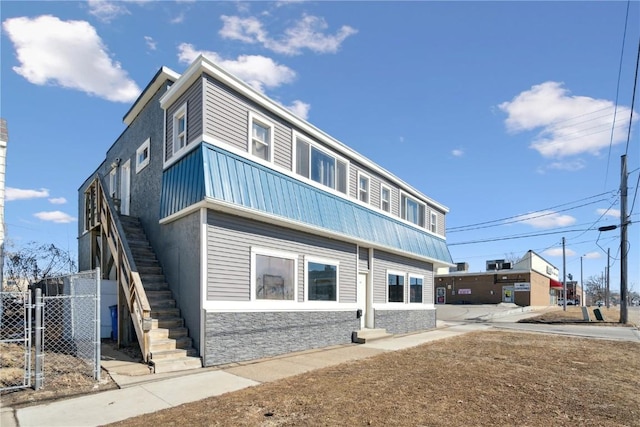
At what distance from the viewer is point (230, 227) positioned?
31.4ft

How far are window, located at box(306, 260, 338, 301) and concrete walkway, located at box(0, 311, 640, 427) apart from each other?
196 cm

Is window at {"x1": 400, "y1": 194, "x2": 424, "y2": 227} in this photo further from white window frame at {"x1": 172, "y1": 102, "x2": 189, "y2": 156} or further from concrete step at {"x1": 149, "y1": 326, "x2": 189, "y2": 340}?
concrete step at {"x1": 149, "y1": 326, "x2": 189, "y2": 340}

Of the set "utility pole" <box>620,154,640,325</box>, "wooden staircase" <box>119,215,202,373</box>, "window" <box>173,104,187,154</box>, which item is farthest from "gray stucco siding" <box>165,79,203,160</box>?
"utility pole" <box>620,154,640,325</box>

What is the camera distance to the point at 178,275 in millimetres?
9922

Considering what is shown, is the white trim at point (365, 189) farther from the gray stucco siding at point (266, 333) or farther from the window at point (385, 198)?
the gray stucco siding at point (266, 333)

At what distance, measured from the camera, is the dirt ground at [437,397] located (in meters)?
5.41

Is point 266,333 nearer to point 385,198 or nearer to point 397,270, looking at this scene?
point 397,270

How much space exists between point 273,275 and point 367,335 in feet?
16.6

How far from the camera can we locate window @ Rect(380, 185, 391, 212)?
16897mm

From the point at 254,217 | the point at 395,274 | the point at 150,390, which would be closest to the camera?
the point at 150,390

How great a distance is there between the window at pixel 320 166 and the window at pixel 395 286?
4808 millimetres

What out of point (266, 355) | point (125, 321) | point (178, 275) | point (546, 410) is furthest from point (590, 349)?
point (125, 321)

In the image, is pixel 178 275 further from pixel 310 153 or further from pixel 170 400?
pixel 310 153

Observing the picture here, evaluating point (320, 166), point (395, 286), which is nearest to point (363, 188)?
point (320, 166)
